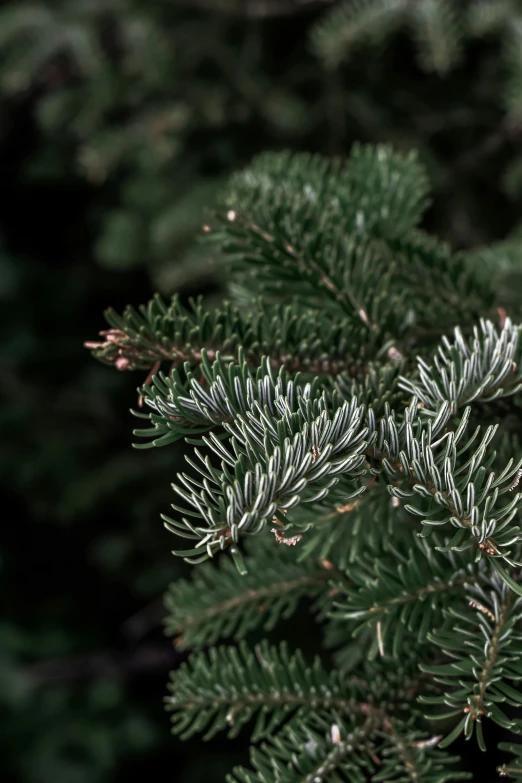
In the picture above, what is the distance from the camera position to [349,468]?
0.93ft

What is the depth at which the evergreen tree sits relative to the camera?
0.97 ft

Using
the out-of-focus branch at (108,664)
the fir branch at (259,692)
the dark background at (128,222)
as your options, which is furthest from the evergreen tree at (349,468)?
the out-of-focus branch at (108,664)

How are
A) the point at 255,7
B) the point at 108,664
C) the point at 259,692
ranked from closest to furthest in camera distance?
1. the point at 259,692
2. the point at 255,7
3. the point at 108,664

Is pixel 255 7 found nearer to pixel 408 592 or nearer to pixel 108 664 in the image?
pixel 408 592

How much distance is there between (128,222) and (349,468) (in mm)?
966

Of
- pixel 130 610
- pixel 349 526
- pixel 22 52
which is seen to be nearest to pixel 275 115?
pixel 22 52

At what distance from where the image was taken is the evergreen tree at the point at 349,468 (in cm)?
30

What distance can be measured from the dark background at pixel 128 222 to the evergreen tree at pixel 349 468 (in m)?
0.57

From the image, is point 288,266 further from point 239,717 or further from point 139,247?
point 139,247

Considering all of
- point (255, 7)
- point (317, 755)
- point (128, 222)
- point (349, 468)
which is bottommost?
point (317, 755)

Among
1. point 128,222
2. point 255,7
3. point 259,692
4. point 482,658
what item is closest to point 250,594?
point 259,692

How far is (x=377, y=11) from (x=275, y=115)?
0.70 ft

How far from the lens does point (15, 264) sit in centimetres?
129

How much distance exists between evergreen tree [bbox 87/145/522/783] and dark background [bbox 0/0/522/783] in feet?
1.87
